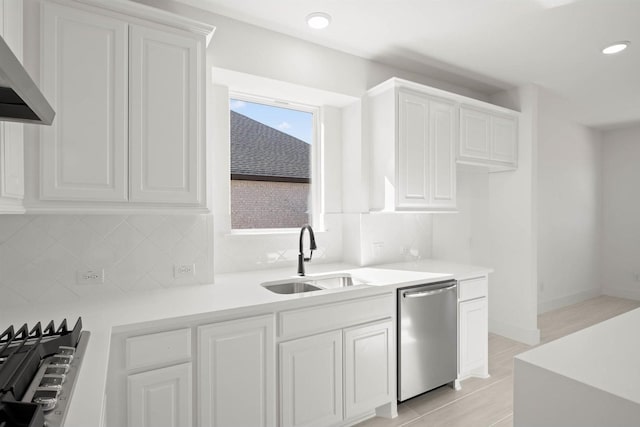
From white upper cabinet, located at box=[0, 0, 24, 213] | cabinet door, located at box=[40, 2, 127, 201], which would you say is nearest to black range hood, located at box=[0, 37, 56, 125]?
white upper cabinet, located at box=[0, 0, 24, 213]

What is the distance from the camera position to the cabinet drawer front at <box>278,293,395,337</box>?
6.19ft

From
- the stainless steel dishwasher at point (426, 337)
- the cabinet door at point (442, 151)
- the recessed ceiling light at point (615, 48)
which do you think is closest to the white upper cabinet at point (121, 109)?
the stainless steel dishwasher at point (426, 337)

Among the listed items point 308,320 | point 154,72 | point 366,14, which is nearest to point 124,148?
point 154,72

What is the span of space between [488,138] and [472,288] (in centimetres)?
145

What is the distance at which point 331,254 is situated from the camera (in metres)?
3.04

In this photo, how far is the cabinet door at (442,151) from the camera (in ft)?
9.39

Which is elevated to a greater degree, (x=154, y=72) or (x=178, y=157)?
(x=154, y=72)

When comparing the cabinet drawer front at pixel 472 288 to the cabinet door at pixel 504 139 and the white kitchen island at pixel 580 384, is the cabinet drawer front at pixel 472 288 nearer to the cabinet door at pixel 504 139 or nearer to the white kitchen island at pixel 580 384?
the cabinet door at pixel 504 139

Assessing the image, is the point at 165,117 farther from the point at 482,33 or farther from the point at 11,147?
the point at 482,33

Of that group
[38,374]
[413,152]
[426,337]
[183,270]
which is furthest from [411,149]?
[38,374]

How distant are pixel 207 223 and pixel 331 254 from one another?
3.87ft

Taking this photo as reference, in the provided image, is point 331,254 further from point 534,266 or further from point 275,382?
point 534,266

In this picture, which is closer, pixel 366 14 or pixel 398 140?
pixel 366 14

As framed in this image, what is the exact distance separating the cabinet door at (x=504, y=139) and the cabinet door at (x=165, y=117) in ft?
8.88
